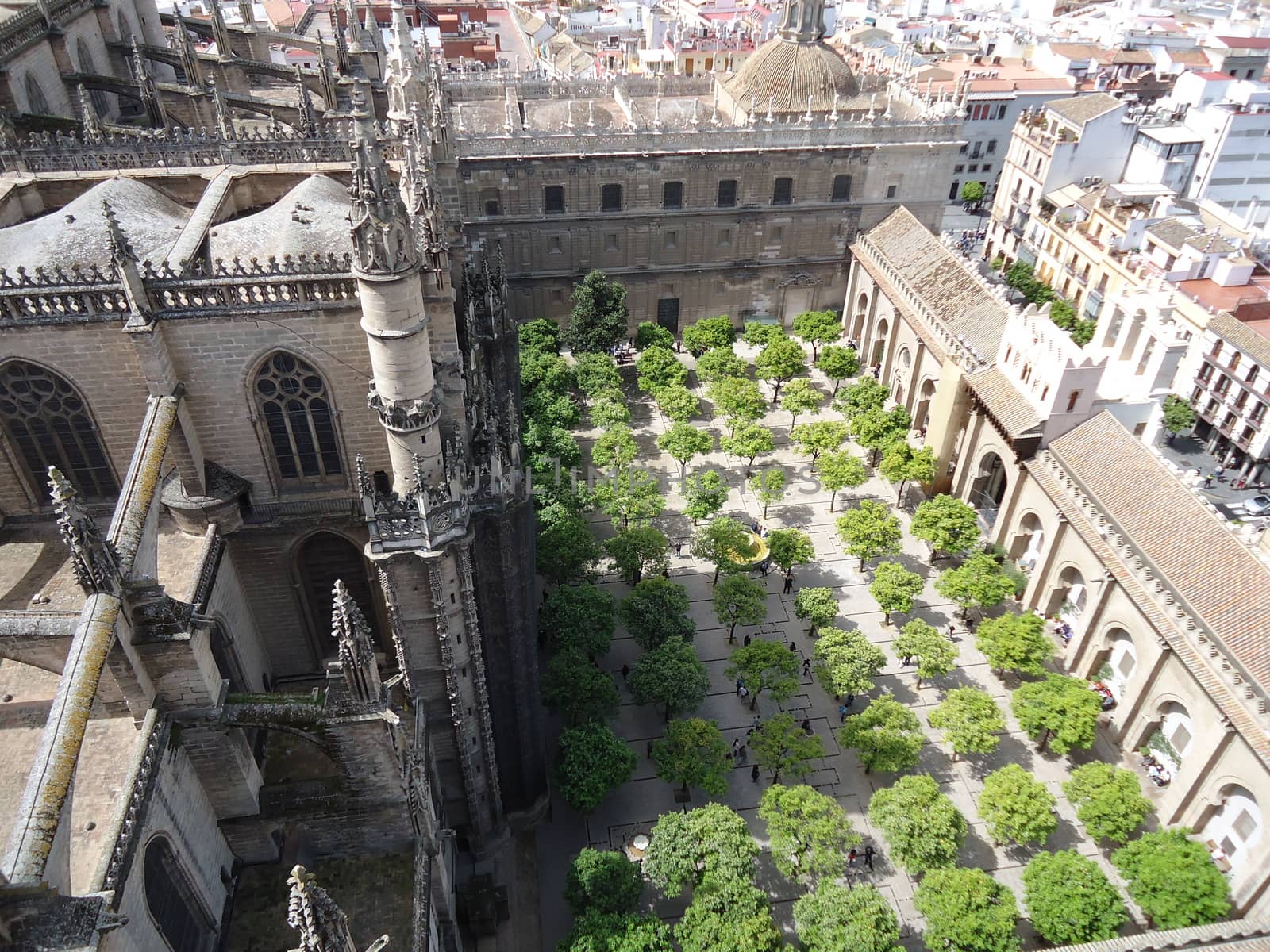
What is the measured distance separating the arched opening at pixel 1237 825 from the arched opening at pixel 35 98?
178ft

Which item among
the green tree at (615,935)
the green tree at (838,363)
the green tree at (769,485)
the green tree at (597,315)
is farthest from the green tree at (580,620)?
the green tree at (838,363)

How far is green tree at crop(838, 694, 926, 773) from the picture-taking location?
32.5 meters

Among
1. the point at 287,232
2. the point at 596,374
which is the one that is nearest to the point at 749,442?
the point at 596,374

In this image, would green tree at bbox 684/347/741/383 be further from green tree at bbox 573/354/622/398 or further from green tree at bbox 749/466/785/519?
green tree at bbox 749/466/785/519

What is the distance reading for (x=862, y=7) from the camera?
132000 mm

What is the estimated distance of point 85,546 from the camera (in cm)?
1738

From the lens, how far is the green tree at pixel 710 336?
→ 2344 inches

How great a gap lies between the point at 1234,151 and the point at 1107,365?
45.2 metres

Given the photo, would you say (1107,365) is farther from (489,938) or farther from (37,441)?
(37,441)

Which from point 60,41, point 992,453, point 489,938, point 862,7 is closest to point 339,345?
point 489,938

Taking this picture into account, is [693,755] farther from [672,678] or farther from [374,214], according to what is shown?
[374,214]

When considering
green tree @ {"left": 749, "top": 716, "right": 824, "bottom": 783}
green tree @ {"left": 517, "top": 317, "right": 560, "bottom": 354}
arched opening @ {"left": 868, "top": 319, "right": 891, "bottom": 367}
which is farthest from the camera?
arched opening @ {"left": 868, "top": 319, "right": 891, "bottom": 367}

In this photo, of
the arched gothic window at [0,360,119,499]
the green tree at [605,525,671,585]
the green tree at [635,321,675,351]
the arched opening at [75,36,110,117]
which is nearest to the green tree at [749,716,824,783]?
the green tree at [605,525,671,585]

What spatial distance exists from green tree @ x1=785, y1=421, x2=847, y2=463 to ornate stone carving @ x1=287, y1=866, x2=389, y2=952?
39.1 meters
